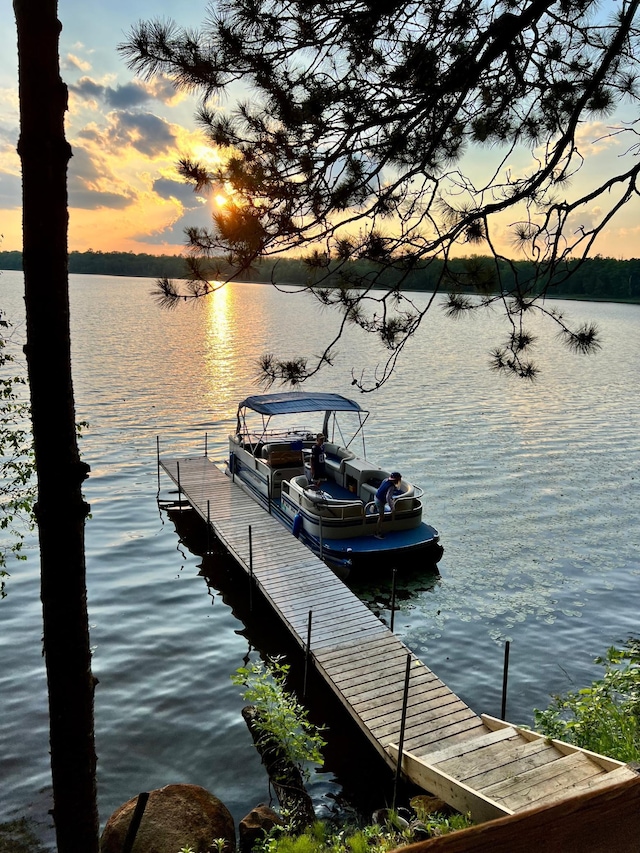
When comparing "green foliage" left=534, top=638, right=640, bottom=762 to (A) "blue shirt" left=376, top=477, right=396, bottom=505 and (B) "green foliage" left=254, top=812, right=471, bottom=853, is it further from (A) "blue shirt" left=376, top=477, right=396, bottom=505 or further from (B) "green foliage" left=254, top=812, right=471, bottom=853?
(A) "blue shirt" left=376, top=477, right=396, bottom=505

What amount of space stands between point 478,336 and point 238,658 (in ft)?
201

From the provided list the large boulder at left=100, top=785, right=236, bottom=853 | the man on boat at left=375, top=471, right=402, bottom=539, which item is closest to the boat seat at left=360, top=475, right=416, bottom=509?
the man on boat at left=375, top=471, right=402, bottom=539

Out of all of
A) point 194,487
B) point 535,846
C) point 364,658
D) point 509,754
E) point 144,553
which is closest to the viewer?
point 535,846

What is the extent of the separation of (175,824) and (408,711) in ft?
11.2

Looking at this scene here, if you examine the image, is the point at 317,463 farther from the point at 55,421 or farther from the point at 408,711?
the point at 55,421

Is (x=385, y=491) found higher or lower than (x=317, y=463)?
lower

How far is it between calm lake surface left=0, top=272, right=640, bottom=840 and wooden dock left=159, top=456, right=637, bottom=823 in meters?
0.95

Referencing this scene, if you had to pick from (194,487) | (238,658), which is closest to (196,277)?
(238,658)

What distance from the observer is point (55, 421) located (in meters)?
3.98

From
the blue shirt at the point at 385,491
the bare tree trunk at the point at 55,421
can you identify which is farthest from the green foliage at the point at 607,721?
the blue shirt at the point at 385,491

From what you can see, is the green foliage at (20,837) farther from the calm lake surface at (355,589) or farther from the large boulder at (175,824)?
the large boulder at (175,824)

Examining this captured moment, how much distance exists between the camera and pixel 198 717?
404 inches

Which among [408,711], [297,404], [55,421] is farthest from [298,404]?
[55,421]

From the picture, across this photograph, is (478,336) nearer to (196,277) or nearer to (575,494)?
(575,494)
